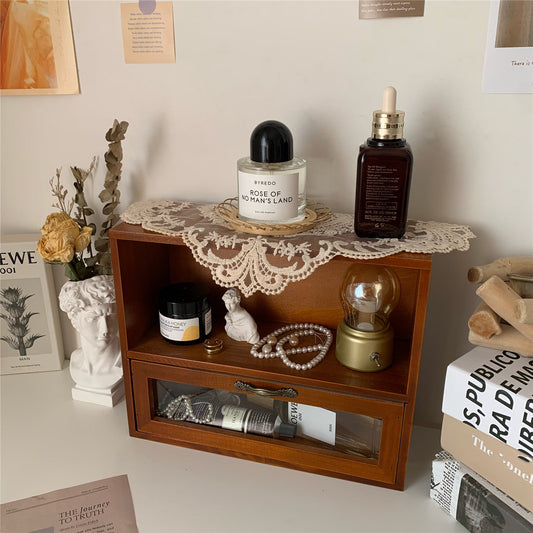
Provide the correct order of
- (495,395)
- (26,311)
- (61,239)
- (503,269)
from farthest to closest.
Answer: (26,311), (61,239), (503,269), (495,395)

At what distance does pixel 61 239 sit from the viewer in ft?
2.88

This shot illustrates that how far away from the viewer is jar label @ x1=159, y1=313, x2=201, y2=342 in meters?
0.87

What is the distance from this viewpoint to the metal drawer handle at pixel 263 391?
816mm

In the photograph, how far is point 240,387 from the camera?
0.84 meters

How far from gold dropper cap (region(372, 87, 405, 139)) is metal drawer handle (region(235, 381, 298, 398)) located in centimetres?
39

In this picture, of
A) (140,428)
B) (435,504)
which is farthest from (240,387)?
(435,504)

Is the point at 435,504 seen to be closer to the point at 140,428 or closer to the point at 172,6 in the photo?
the point at 140,428

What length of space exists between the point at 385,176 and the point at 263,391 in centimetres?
36

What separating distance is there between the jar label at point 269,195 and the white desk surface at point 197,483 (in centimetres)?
40

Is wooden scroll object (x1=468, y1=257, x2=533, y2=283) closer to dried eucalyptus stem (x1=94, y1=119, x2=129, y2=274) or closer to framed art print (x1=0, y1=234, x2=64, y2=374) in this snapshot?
dried eucalyptus stem (x1=94, y1=119, x2=129, y2=274)

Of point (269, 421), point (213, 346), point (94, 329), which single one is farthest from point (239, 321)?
point (94, 329)

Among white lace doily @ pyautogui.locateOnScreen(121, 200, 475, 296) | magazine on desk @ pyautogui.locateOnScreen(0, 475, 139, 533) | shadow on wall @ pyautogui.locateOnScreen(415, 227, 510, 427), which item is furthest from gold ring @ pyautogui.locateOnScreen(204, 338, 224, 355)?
shadow on wall @ pyautogui.locateOnScreen(415, 227, 510, 427)

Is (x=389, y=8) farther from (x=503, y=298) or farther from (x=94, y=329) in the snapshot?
(x=94, y=329)

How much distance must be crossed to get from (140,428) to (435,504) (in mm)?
478
